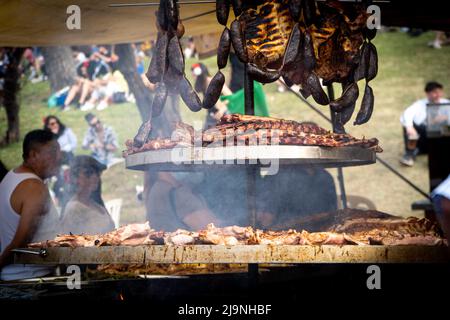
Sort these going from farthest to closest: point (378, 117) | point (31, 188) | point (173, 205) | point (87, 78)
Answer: point (378, 117) < point (87, 78) < point (173, 205) < point (31, 188)

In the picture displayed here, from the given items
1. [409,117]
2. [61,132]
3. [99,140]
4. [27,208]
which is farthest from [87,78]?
[27,208]

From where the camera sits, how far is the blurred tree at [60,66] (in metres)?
Result: 16.1

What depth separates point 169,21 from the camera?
420cm

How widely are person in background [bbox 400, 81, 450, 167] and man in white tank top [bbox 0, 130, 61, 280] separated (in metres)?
9.29

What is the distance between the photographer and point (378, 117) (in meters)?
17.0

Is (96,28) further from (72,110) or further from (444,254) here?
(72,110)

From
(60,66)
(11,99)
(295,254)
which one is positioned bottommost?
(295,254)

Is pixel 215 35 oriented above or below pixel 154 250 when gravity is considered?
above

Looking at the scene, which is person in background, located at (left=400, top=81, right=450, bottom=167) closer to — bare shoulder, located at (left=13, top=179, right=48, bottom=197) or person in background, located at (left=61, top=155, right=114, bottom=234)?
person in background, located at (left=61, top=155, right=114, bottom=234)

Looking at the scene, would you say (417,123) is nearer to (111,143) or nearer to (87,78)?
(111,143)

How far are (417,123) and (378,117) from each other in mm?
3636

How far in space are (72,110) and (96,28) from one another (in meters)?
12.9
